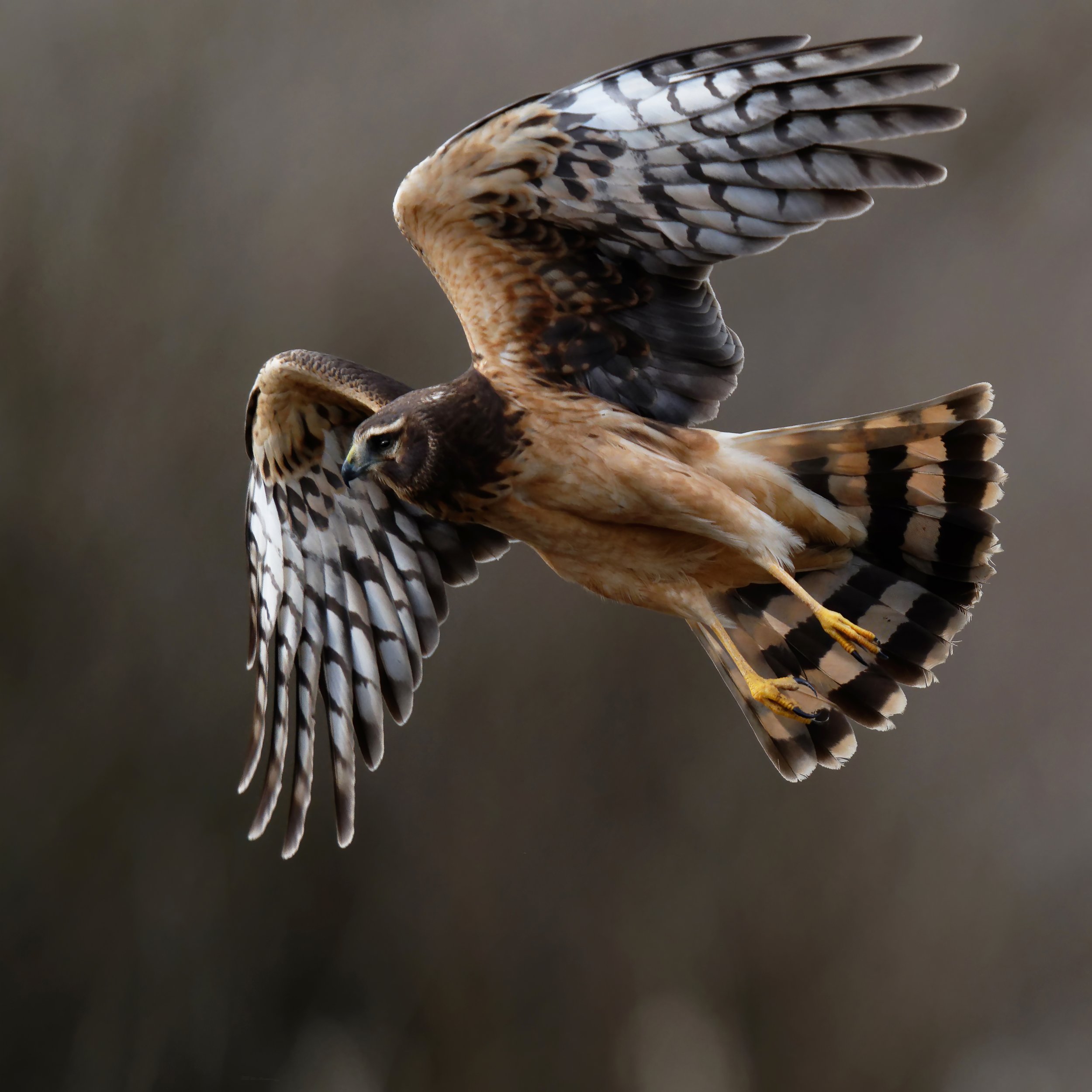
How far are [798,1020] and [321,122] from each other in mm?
2337

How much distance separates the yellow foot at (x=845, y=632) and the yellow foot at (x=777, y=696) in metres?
0.09

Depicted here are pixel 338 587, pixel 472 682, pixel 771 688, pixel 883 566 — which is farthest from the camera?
pixel 472 682

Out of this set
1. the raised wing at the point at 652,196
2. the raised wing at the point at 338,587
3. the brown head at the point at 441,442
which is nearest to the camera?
the raised wing at the point at 652,196

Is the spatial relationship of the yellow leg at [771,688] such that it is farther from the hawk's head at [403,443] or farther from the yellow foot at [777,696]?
the hawk's head at [403,443]

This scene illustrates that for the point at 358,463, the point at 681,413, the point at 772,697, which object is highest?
the point at 681,413

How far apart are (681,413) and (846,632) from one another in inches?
17.2

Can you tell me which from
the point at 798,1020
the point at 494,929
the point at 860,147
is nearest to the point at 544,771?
the point at 494,929

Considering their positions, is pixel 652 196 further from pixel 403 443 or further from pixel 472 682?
pixel 472 682

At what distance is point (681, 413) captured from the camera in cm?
175

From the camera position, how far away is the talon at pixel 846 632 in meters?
1.57

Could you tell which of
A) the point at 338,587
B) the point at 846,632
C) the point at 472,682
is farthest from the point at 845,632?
the point at 472,682

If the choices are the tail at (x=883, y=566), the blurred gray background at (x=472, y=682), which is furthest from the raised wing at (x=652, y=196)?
the blurred gray background at (x=472, y=682)

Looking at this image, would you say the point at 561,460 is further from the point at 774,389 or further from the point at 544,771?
the point at 544,771

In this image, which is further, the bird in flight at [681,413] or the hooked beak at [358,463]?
the hooked beak at [358,463]
